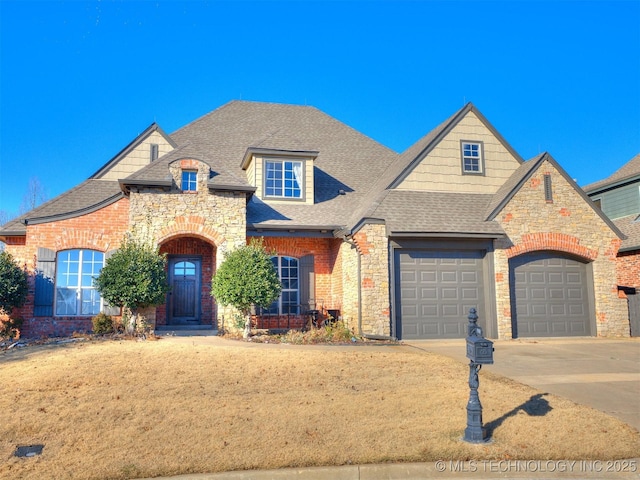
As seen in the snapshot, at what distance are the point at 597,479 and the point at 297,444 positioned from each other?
3.13 meters

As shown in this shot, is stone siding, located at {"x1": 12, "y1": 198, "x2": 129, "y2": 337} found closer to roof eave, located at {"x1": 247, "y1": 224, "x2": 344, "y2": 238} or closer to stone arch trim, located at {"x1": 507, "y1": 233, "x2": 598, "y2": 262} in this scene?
roof eave, located at {"x1": 247, "y1": 224, "x2": 344, "y2": 238}

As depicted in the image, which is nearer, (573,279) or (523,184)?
(523,184)

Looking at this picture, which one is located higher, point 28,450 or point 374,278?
point 374,278

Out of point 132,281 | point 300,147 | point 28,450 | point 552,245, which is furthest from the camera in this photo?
point 300,147

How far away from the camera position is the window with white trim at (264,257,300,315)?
1642 centimetres

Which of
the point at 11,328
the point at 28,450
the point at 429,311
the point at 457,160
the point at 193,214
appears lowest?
the point at 28,450

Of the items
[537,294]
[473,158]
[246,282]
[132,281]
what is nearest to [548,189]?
[473,158]

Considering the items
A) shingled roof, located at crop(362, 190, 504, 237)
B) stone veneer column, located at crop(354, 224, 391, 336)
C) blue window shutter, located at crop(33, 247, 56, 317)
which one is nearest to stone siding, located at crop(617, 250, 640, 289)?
shingled roof, located at crop(362, 190, 504, 237)

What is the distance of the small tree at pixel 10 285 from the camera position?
13586 millimetres

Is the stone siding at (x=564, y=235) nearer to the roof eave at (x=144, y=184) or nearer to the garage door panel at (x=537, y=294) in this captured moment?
the garage door panel at (x=537, y=294)

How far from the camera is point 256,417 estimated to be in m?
6.56

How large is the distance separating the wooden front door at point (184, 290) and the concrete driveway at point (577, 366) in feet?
22.9

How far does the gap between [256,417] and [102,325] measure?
8579 millimetres

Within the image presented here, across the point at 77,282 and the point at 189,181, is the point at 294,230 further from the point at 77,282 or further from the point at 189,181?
the point at 77,282
